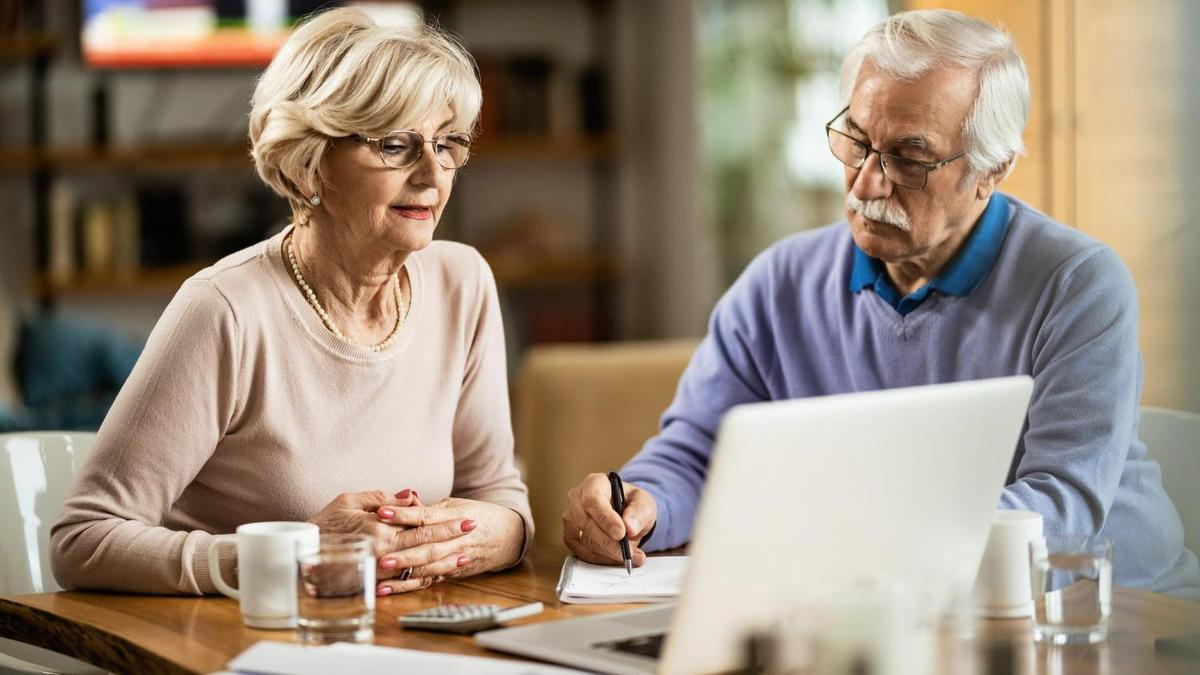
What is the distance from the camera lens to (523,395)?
286 cm

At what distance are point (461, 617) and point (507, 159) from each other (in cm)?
475

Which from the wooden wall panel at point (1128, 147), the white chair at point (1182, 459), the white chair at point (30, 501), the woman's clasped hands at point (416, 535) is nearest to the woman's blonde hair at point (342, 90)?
the woman's clasped hands at point (416, 535)

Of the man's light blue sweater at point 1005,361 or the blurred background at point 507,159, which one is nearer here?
the man's light blue sweater at point 1005,361

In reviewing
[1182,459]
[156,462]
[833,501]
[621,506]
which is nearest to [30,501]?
[156,462]

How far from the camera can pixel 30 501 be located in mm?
1910

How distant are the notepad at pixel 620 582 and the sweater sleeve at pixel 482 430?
223 millimetres

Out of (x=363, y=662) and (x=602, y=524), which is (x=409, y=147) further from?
(x=363, y=662)

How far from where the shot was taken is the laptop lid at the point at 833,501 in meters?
1.07

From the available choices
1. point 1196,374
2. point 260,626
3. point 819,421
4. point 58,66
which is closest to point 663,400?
point 1196,374

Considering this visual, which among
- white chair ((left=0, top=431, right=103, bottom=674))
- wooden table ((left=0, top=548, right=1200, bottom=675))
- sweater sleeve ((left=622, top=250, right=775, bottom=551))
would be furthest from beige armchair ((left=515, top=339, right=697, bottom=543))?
wooden table ((left=0, top=548, right=1200, bottom=675))

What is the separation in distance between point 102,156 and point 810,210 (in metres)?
2.74

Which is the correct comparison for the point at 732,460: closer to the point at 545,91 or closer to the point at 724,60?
the point at 724,60

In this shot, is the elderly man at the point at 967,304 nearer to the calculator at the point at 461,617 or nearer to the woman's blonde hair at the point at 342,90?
the calculator at the point at 461,617

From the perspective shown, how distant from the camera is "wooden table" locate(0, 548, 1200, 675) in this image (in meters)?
1.23
